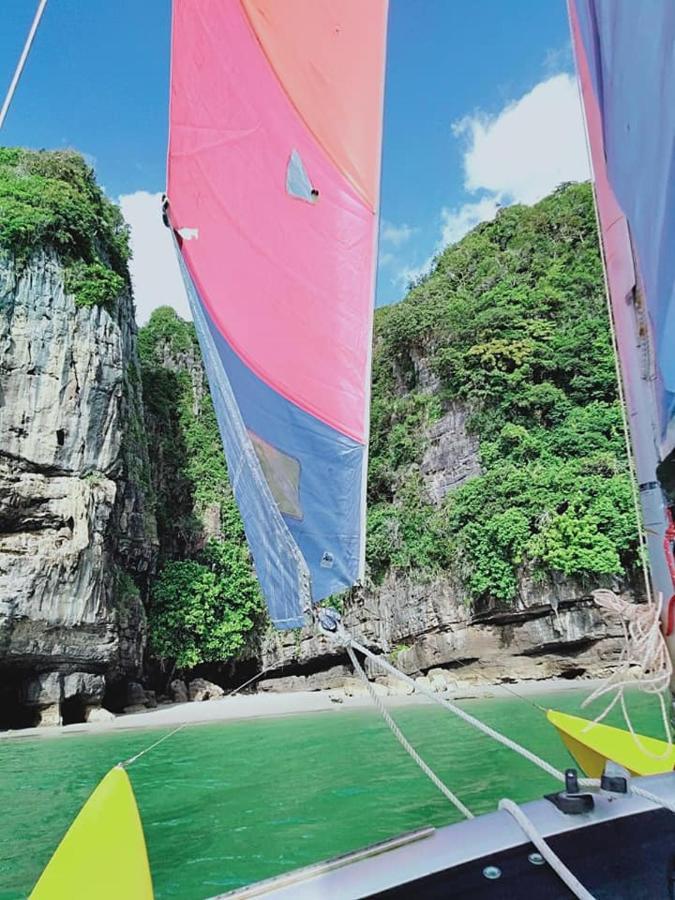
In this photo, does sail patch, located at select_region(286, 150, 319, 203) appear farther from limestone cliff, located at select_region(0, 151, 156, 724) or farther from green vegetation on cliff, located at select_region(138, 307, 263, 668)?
green vegetation on cliff, located at select_region(138, 307, 263, 668)

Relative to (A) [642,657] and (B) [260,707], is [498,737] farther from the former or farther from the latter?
(B) [260,707]

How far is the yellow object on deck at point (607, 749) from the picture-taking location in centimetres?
250

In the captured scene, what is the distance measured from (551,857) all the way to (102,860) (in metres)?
1.07

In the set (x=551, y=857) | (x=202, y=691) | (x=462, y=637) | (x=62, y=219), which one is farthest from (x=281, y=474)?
(x=62, y=219)

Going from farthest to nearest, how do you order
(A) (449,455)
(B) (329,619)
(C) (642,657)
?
(A) (449,455) → (B) (329,619) → (C) (642,657)

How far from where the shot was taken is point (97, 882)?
1293 mm

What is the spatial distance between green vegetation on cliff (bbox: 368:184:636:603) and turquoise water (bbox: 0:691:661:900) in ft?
23.2

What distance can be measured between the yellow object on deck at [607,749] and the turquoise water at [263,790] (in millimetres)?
1317

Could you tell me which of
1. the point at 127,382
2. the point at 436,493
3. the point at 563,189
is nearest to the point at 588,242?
the point at 563,189

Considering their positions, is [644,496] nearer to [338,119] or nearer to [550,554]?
[338,119]

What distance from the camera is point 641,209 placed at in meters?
1.25

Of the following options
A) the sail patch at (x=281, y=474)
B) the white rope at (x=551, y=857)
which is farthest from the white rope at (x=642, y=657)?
the sail patch at (x=281, y=474)

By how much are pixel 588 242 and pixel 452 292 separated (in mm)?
5750

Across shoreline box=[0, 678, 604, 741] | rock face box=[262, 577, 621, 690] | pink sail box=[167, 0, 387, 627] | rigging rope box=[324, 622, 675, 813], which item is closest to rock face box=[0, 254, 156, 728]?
shoreline box=[0, 678, 604, 741]
